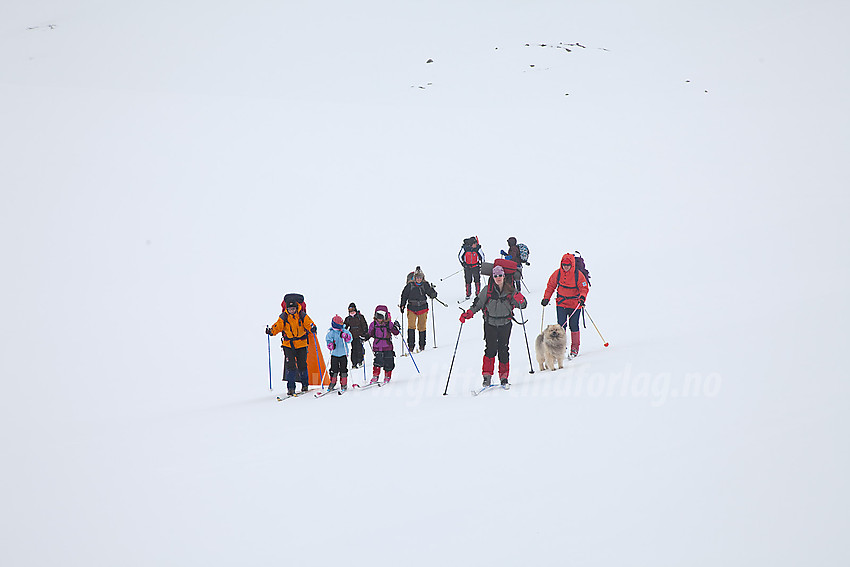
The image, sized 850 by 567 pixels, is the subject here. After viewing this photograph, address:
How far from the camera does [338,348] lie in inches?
372

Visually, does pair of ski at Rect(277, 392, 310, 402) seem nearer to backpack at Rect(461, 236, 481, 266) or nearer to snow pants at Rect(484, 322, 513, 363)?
snow pants at Rect(484, 322, 513, 363)

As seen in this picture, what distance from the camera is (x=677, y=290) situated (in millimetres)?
13906

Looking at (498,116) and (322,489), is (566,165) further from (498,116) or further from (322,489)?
(322,489)

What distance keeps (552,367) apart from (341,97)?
3365cm

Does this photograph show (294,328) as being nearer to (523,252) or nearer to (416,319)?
(416,319)

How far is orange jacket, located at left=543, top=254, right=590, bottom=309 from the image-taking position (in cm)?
941

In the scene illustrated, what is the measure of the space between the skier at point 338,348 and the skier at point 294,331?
1.23 feet

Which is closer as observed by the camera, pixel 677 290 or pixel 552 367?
pixel 552 367

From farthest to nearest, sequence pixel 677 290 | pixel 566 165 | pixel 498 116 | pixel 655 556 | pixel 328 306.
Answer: pixel 498 116
pixel 566 165
pixel 328 306
pixel 677 290
pixel 655 556

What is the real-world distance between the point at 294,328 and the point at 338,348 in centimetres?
79

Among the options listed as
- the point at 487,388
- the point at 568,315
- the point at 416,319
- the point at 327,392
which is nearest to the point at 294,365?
the point at 327,392

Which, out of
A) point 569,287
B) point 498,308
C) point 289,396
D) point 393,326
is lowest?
point 289,396

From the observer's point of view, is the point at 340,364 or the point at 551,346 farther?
the point at 340,364

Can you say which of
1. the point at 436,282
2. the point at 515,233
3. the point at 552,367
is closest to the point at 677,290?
the point at 552,367
